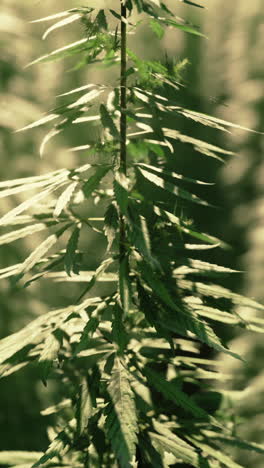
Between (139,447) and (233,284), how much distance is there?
0.66 metres

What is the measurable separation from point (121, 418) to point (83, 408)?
14 centimetres

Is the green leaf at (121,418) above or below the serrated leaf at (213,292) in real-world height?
below

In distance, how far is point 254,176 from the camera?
1350 mm

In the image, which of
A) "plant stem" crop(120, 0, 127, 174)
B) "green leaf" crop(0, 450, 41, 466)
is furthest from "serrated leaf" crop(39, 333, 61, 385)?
"green leaf" crop(0, 450, 41, 466)

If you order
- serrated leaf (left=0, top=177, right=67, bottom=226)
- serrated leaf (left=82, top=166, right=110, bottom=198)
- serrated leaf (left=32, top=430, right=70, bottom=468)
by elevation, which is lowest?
serrated leaf (left=32, top=430, right=70, bottom=468)

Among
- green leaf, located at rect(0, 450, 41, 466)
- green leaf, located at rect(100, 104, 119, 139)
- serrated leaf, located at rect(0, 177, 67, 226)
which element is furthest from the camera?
green leaf, located at rect(0, 450, 41, 466)

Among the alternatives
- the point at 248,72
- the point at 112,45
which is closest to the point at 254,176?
the point at 248,72

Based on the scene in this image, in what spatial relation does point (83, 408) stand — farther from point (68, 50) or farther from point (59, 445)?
point (68, 50)

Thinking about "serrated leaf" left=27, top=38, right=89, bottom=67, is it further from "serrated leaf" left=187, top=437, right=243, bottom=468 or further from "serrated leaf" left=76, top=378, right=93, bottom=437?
"serrated leaf" left=187, top=437, right=243, bottom=468

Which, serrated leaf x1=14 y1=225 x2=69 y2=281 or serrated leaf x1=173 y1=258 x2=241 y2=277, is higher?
serrated leaf x1=14 y1=225 x2=69 y2=281

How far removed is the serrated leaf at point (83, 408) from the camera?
0.80 m

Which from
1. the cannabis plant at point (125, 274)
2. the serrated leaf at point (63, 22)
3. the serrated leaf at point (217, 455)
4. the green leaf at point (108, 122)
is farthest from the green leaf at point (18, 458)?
the serrated leaf at point (63, 22)

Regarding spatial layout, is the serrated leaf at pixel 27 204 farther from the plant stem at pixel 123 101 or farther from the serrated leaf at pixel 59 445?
the serrated leaf at pixel 59 445

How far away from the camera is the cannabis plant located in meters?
0.72
